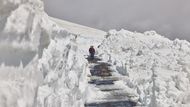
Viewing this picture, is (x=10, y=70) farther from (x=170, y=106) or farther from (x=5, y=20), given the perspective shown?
(x=170, y=106)

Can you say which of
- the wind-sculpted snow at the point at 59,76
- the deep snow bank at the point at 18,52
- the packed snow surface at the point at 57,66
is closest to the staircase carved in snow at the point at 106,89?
the packed snow surface at the point at 57,66

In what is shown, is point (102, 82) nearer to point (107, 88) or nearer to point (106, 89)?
point (107, 88)

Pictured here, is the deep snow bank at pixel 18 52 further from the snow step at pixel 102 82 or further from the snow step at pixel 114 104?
the snow step at pixel 102 82

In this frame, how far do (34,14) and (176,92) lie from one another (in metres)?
11.0

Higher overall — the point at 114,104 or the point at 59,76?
the point at 59,76

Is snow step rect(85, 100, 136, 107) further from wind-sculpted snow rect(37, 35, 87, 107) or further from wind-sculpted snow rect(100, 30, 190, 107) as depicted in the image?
wind-sculpted snow rect(37, 35, 87, 107)

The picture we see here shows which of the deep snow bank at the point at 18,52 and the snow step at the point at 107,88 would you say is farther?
the snow step at the point at 107,88

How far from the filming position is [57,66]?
11.9 m

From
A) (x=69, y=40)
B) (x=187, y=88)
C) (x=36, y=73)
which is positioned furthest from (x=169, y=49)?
(x=36, y=73)

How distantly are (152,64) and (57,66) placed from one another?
12939 mm

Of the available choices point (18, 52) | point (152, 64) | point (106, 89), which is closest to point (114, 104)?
point (106, 89)

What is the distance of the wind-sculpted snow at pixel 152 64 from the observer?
59.0 feet

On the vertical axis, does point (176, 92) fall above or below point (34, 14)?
below

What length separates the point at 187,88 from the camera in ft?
62.0
